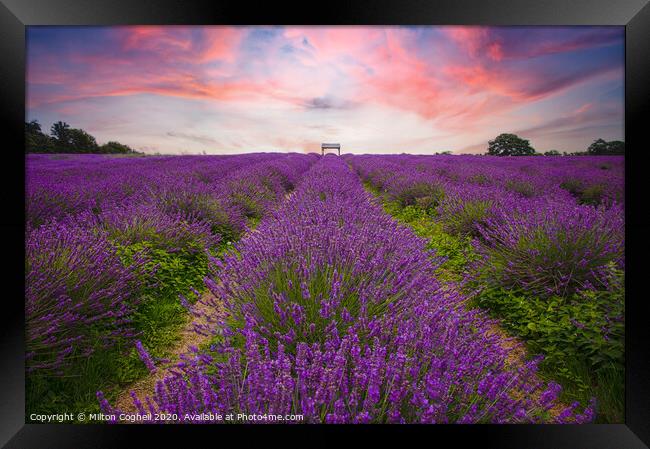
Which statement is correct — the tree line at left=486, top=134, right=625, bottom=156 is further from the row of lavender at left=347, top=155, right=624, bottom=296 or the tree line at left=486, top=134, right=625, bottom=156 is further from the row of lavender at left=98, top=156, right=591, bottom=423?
the row of lavender at left=98, top=156, right=591, bottom=423

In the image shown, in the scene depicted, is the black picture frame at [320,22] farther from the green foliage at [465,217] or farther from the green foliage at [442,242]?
the green foliage at [465,217]

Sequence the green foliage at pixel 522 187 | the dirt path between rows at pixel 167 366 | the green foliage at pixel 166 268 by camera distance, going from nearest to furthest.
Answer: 1. the dirt path between rows at pixel 167 366
2. the green foliage at pixel 166 268
3. the green foliage at pixel 522 187

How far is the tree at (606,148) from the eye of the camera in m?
1.63

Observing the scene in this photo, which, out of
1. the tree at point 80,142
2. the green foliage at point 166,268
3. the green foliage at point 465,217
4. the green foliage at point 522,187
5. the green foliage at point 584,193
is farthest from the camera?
the green foliage at point 522,187

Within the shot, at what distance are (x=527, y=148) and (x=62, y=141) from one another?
3334 mm

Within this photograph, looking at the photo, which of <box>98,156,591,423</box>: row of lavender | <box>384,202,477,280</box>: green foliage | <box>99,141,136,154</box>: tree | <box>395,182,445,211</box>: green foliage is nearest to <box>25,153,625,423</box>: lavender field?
<box>98,156,591,423</box>: row of lavender

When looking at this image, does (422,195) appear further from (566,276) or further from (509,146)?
(566,276)

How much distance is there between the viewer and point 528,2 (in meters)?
1.53

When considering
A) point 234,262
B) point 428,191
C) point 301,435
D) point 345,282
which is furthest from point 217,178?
point 301,435

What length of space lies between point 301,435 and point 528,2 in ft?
7.00

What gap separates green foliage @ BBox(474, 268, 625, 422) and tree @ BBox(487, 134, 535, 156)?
1.15 m

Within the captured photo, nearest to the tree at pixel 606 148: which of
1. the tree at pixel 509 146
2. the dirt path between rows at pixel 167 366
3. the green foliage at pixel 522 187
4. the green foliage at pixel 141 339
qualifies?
the tree at pixel 509 146

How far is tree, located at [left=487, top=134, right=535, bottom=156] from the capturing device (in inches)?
101
